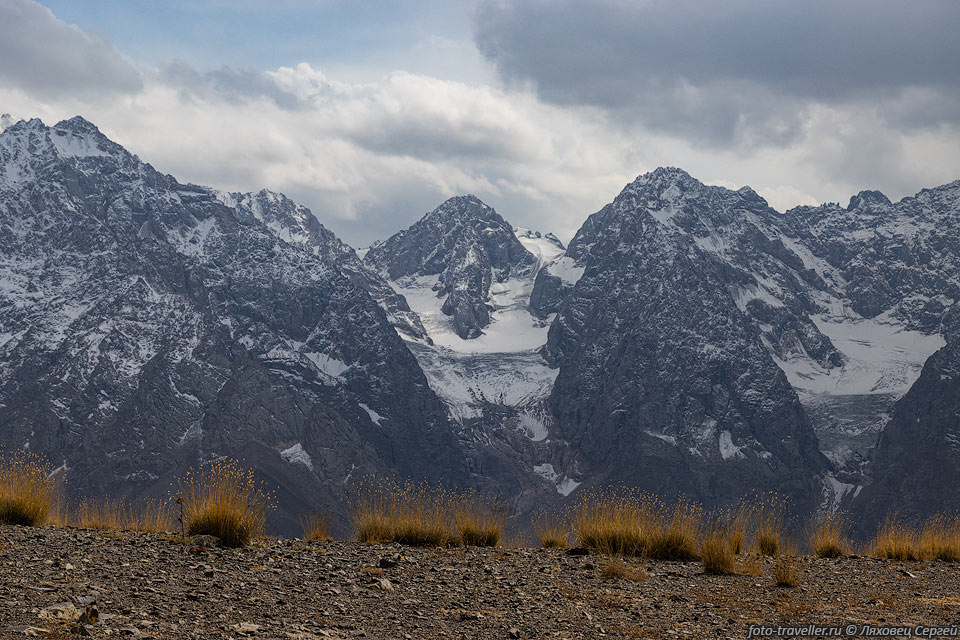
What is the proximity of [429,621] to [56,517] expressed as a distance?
10615 millimetres

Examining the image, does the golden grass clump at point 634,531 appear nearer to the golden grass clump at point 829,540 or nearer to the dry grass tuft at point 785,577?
the dry grass tuft at point 785,577

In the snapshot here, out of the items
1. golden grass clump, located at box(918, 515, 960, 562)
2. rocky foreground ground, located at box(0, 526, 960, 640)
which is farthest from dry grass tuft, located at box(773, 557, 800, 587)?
golden grass clump, located at box(918, 515, 960, 562)

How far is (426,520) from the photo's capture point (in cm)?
1875

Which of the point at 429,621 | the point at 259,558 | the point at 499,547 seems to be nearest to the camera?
the point at 429,621

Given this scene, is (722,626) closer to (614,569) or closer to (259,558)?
(614,569)

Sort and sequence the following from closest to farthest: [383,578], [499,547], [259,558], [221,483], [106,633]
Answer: [106,633], [383,578], [259,558], [221,483], [499,547]

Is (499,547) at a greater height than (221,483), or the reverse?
(221,483)

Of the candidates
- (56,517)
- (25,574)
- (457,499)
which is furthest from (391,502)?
(25,574)

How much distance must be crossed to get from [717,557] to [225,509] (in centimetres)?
894

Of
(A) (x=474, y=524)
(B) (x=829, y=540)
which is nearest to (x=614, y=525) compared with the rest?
(A) (x=474, y=524)

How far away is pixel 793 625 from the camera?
12445 millimetres

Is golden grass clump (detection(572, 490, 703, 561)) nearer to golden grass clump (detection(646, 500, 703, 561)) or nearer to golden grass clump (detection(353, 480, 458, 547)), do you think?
golden grass clump (detection(646, 500, 703, 561))

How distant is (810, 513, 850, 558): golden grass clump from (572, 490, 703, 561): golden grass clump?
438 cm

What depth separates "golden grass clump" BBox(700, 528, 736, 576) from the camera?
1706 cm
